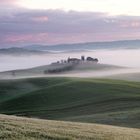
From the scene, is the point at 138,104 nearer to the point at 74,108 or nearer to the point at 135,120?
the point at 74,108

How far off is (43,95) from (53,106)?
13.1 metres

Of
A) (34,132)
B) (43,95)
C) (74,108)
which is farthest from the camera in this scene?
(43,95)

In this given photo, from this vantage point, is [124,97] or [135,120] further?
[124,97]

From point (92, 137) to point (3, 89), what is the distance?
91654 millimetres

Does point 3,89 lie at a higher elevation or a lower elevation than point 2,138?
lower

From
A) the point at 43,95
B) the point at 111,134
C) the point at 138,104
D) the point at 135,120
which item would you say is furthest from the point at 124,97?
the point at 111,134

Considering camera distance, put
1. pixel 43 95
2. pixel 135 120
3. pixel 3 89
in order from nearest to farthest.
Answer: pixel 135 120 < pixel 43 95 < pixel 3 89

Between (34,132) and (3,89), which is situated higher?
(34,132)

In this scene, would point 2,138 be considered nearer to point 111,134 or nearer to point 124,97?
point 111,134

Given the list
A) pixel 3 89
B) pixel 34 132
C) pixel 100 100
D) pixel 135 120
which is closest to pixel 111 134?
pixel 34 132

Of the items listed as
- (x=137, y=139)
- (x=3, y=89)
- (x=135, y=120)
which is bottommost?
(x=3, y=89)

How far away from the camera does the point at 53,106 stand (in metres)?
79.6

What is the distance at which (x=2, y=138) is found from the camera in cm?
2033

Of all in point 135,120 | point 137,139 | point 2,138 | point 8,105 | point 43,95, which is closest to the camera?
point 2,138
